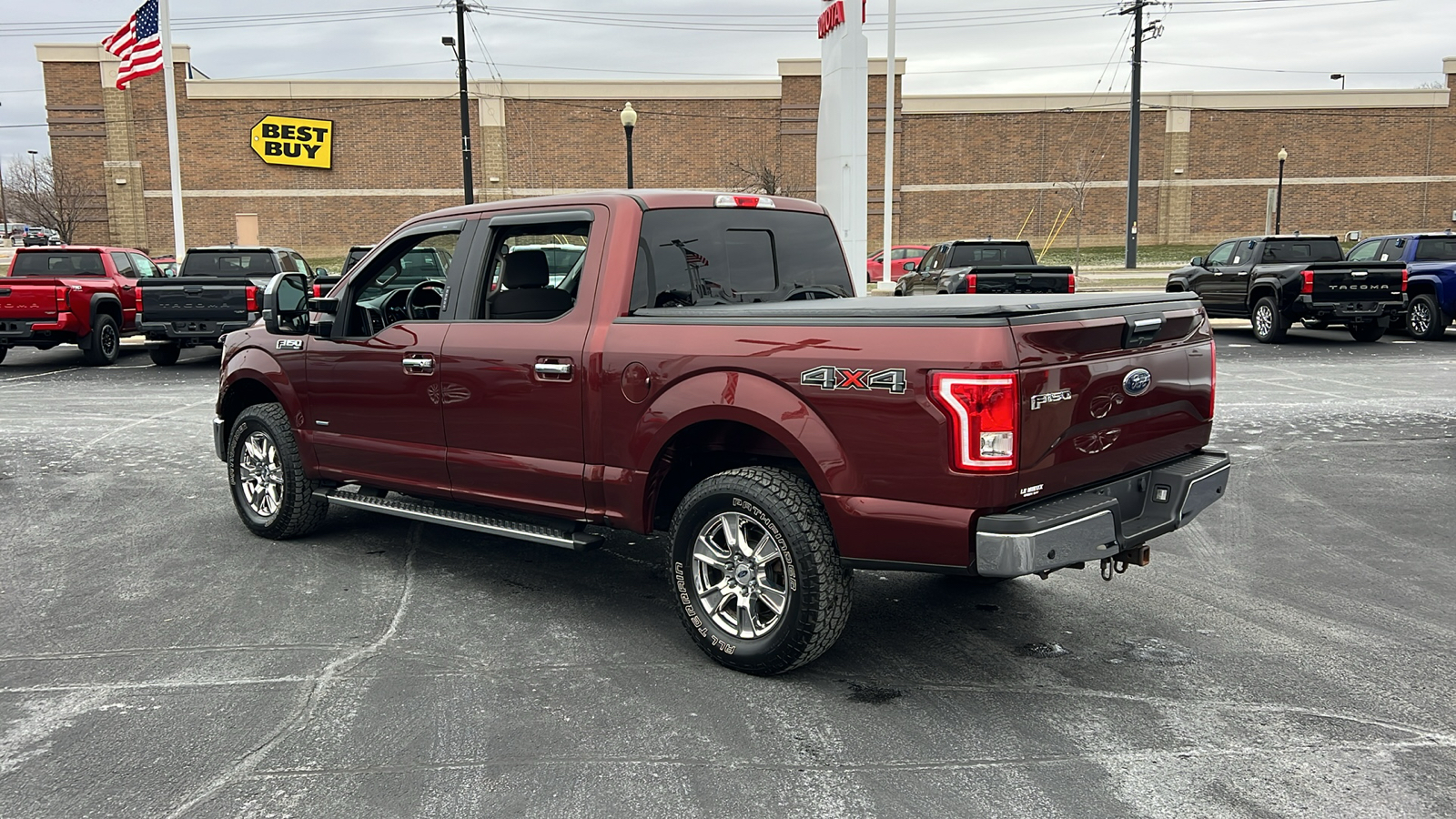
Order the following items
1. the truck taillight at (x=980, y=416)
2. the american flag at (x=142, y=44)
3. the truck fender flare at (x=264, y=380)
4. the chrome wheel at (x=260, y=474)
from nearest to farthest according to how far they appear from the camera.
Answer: the truck taillight at (x=980, y=416) < the truck fender flare at (x=264, y=380) < the chrome wheel at (x=260, y=474) < the american flag at (x=142, y=44)

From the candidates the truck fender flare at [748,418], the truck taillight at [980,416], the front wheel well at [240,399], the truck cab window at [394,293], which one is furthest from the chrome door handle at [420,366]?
the truck taillight at [980,416]

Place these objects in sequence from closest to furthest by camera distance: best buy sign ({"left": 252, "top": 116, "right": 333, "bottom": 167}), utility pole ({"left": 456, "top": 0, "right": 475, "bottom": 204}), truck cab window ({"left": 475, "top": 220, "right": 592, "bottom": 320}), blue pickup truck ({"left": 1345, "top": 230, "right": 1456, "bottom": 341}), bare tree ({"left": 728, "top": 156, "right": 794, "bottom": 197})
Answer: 1. truck cab window ({"left": 475, "top": 220, "right": 592, "bottom": 320})
2. blue pickup truck ({"left": 1345, "top": 230, "right": 1456, "bottom": 341})
3. utility pole ({"left": 456, "top": 0, "right": 475, "bottom": 204})
4. best buy sign ({"left": 252, "top": 116, "right": 333, "bottom": 167})
5. bare tree ({"left": 728, "top": 156, "right": 794, "bottom": 197})

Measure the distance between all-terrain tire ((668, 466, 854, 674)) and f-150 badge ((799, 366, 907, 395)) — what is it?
46cm

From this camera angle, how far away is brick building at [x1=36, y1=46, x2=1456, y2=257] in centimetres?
4475

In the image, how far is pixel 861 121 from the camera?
69.5ft

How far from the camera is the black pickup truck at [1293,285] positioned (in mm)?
17047

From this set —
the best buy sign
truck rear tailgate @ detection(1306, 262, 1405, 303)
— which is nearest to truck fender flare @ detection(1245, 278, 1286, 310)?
truck rear tailgate @ detection(1306, 262, 1405, 303)

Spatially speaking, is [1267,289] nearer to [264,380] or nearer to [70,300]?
[264,380]

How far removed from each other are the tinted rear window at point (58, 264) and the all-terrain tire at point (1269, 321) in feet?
61.9

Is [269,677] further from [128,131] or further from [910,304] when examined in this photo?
[128,131]

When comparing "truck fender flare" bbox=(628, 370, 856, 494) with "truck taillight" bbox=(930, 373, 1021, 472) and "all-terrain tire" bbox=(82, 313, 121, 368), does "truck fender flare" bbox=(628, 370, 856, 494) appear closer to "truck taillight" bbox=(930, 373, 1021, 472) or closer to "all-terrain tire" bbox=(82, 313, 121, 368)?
"truck taillight" bbox=(930, 373, 1021, 472)

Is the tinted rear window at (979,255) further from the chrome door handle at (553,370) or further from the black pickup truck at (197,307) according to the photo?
the chrome door handle at (553,370)

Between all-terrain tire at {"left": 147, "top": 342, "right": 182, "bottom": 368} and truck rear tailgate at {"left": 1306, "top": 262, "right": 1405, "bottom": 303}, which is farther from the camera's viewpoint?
all-terrain tire at {"left": 147, "top": 342, "right": 182, "bottom": 368}

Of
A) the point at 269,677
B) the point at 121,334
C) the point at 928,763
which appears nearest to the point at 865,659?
the point at 928,763
